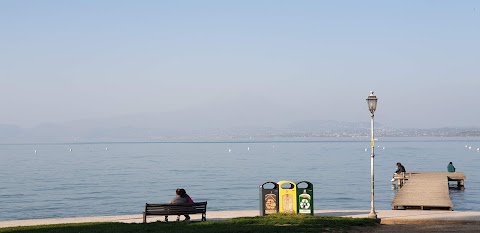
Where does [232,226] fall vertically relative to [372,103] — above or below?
A: below

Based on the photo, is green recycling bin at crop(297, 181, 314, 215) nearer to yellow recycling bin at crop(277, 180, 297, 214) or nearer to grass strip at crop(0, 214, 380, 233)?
yellow recycling bin at crop(277, 180, 297, 214)

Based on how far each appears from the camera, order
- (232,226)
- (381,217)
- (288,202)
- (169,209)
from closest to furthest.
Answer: (232,226)
(169,209)
(381,217)
(288,202)

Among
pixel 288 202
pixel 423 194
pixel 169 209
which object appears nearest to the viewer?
pixel 169 209

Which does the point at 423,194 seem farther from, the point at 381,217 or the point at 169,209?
the point at 169,209

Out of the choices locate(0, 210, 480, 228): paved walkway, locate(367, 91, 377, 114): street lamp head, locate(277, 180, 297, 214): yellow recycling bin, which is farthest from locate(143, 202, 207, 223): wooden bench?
locate(367, 91, 377, 114): street lamp head

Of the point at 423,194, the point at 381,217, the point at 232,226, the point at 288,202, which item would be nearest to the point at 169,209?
the point at 232,226

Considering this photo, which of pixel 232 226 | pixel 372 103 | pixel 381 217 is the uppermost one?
pixel 372 103

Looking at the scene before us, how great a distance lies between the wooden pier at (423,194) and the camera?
3344 cm

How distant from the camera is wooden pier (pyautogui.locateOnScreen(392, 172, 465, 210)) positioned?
3344 centimetres

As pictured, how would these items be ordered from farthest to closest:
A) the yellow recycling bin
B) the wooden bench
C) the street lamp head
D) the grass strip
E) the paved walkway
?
1. the street lamp head
2. the yellow recycling bin
3. the wooden bench
4. the paved walkway
5. the grass strip

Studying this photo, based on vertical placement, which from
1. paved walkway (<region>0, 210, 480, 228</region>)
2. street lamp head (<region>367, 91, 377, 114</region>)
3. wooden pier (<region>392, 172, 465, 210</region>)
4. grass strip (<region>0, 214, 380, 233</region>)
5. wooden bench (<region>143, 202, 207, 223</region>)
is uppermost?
street lamp head (<region>367, 91, 377, 114</region>)

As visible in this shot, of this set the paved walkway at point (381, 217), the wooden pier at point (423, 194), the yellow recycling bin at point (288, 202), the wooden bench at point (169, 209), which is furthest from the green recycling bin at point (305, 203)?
the wooden pier at point (423, 194)

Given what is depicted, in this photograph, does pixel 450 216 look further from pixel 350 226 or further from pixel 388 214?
pixel 350 226

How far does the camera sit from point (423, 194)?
38.2 meters
